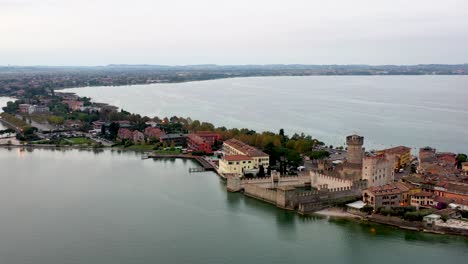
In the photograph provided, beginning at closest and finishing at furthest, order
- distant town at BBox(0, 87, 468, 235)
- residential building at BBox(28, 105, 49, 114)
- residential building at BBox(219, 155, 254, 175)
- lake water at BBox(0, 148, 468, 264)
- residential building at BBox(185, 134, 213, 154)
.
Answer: lake water at BBox(0, 148, 468, 264), distant town at BBox(0, 87, 468, 235), residential building at BBox(219, 155, 254, 175), residential building at BBox(185, 134, 213, 154), residential building at BBox(28, 105, 49, 114)

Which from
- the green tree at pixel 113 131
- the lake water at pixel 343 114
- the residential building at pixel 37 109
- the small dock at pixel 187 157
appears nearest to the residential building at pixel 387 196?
the small dock at pixel 187 157

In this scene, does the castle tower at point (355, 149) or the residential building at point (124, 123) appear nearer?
the castle tower at point (355, 149)

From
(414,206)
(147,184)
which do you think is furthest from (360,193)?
(147,184)

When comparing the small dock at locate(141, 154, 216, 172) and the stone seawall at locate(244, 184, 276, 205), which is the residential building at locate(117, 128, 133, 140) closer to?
the small dock at locate(141, 154, 216, 172)

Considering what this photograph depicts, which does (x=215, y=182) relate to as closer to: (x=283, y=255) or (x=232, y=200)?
(x=232, y=200)

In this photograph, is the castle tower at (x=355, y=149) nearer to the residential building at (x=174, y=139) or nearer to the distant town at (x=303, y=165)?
the distant town at (x=303, y=165)

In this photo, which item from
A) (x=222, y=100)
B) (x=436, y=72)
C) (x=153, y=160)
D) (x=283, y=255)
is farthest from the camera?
(x=436, y=72)

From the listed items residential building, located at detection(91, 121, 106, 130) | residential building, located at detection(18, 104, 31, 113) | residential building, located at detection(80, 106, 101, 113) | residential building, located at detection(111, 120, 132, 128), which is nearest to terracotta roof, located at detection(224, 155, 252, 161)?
residential building, located at detection(111, 120, 132, 128)
